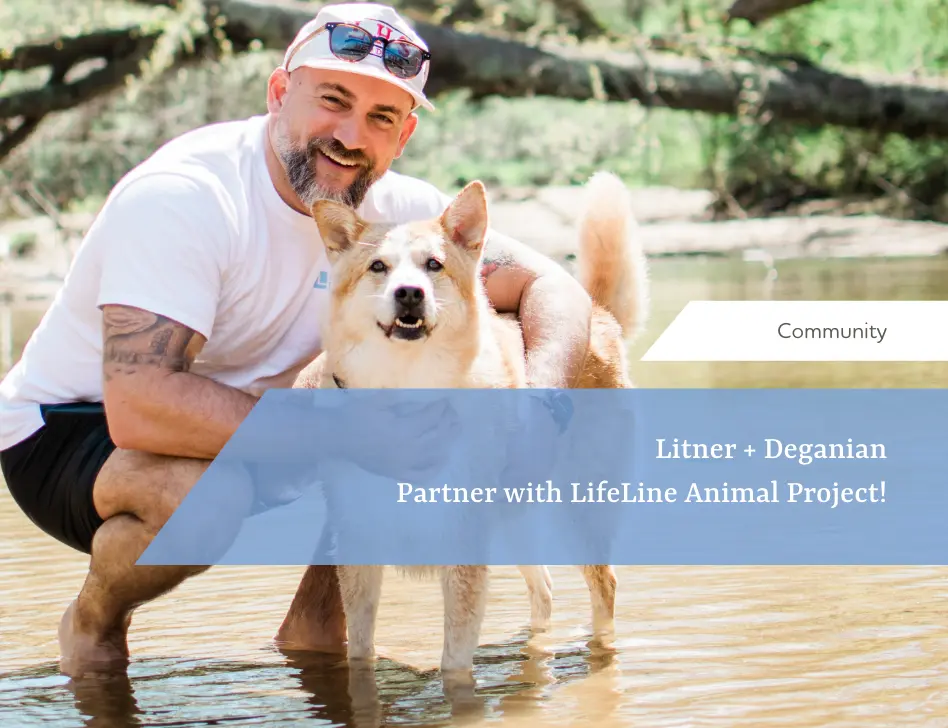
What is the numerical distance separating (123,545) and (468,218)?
3.94 ft

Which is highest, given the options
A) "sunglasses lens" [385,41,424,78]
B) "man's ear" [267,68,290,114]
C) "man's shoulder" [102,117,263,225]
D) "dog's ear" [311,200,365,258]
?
"sunglasses lens" [385,41,424,78]

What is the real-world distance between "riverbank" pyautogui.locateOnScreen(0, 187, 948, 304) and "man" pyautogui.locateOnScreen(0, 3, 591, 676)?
9.50 m

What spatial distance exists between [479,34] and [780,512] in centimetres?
771

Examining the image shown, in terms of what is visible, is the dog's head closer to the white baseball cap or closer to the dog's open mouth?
the dog's open mouth

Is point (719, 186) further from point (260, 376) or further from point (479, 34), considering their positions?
point (260, 376)

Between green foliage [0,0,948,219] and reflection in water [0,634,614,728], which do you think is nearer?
reflection in water [0,634,614,728]

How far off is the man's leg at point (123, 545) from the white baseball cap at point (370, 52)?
1.12 meters

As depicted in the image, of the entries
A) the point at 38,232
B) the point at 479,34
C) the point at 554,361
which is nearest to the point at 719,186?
the point at 479,34

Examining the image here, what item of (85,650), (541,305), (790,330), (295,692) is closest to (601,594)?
(541,305)

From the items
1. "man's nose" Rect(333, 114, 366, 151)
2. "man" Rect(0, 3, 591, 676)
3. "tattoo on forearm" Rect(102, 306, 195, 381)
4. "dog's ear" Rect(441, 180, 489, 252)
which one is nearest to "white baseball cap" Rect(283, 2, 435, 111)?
"man" Rect(0, 3, 591, 676)

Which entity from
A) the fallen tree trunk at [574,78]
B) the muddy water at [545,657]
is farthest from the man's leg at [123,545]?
the fallen tree trunk at [574,78]

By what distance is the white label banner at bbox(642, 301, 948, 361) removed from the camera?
13.7 ft

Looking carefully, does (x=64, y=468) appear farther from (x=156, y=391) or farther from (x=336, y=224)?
(x=336, y=224)

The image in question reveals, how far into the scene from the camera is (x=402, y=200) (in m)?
3.86
